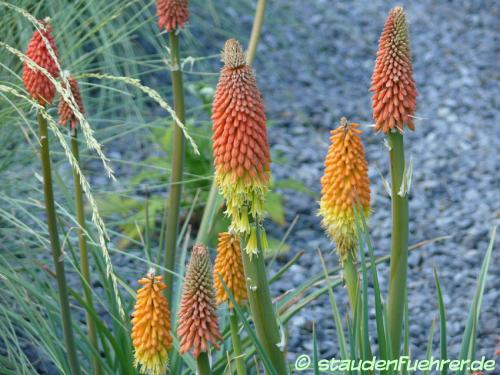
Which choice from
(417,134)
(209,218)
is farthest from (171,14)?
(417,134)

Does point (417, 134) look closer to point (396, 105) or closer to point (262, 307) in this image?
point (396, 105)

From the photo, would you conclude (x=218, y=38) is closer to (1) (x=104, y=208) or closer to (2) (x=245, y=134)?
(1) (x=104, y=208)

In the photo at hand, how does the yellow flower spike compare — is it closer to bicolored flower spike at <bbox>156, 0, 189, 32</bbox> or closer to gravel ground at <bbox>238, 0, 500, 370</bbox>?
bicolored flower spike at <bbox>156, 0, 189, 32</bbox>

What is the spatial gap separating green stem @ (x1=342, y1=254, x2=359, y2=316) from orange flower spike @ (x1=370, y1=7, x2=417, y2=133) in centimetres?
42

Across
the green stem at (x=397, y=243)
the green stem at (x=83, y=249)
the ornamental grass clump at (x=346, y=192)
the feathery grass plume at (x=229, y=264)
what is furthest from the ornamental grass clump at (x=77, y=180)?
the green stem at (x=397, y=243)

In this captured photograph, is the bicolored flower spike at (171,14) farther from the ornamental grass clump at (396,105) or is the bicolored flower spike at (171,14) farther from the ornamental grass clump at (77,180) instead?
the ornamental grass clump at (396,105)

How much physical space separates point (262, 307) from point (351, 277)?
0.44m

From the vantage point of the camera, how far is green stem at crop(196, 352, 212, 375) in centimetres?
218

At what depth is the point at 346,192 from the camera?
2.46m

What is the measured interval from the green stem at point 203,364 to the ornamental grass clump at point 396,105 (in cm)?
57

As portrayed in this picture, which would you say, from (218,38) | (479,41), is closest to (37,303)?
(218,38)

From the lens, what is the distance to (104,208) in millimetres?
4648

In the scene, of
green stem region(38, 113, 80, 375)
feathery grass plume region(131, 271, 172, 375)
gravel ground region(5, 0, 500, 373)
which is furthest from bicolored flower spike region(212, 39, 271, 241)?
gravel ground region(5, 0, 500, 373)

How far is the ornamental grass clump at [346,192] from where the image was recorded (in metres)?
2.44
